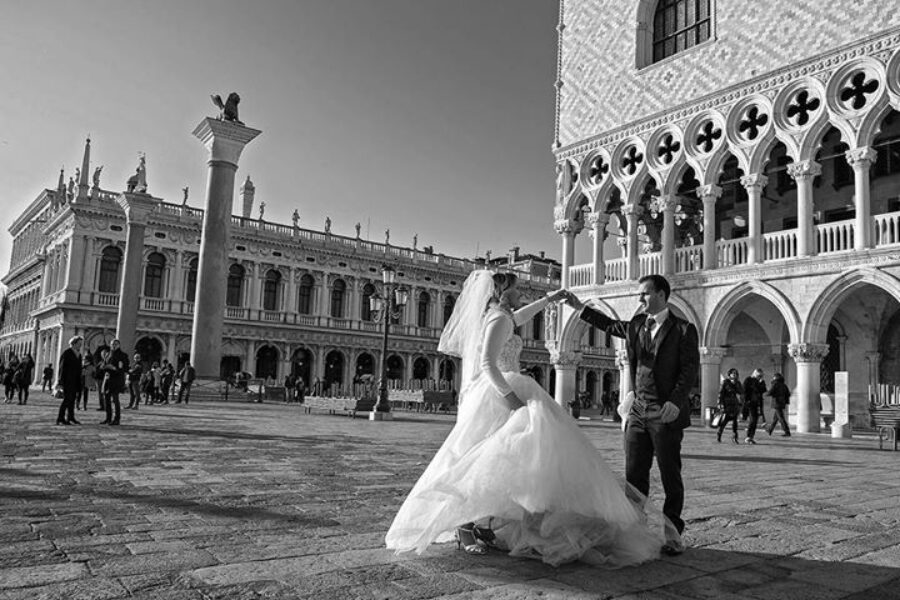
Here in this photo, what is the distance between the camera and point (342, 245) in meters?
44.8

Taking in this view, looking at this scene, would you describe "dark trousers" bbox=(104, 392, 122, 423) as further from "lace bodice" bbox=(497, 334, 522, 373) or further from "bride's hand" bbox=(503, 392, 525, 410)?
"bride's hand" bbox=(503, 392, 525, 410)

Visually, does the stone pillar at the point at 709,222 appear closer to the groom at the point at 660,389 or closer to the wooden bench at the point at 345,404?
the wooden bench at the point at 345,404

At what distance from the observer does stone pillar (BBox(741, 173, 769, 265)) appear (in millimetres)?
17672

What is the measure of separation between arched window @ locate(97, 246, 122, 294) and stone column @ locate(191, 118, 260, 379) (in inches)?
690

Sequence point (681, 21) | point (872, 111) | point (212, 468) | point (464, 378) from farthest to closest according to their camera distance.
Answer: point (681, 21) < point (872, 111) < point (212, 468) < point (464, 378)

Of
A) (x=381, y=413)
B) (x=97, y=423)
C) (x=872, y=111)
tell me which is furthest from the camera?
(x=381, y=413)

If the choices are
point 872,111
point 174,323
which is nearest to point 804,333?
point 872,111

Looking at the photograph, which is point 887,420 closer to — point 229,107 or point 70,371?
point 70,371

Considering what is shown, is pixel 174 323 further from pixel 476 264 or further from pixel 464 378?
pixel 464 378

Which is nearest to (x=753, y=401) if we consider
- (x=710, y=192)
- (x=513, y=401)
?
(x=710, y=192)

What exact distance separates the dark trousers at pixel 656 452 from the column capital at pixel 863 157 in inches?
558

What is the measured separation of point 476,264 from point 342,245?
10.4 metres

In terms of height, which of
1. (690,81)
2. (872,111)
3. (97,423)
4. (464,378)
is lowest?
(97,423)

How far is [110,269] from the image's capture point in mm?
37781
